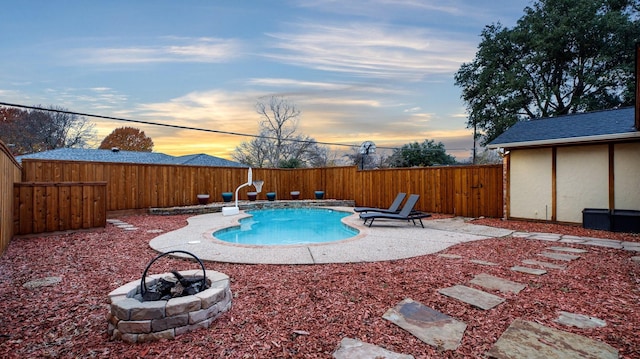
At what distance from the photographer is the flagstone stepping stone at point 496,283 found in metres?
3.19

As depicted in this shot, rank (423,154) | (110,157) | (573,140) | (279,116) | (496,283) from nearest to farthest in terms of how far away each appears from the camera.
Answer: (496,283) < (573,140) < (110,157) < (423,154) < (279,116)

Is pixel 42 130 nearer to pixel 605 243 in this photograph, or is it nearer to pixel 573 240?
pixel 573 240

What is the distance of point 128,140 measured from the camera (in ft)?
89.4

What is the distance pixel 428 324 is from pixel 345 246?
2.89 m

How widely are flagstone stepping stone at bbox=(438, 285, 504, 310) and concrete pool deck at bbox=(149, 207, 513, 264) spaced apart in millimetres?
1296

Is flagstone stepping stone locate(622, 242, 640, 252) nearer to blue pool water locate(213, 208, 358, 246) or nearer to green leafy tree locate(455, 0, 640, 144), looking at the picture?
blue pool water locate(213, 208, 358, 246)

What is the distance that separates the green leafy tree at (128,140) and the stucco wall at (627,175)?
31.3 meters

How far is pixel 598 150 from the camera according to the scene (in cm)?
710

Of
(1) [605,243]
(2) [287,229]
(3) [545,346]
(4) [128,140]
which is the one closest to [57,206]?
(2) [287,229]

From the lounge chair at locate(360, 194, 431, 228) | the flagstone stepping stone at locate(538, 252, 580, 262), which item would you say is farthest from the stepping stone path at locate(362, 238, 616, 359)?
the lounge chair at locate(360, 194, 431, 228)

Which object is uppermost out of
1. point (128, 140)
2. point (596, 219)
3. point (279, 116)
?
point (279, 116)

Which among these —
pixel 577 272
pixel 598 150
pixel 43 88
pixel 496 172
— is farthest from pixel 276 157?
pixel 577 272

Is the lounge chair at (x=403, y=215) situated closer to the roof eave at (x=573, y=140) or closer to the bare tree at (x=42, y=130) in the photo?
the roof eave at (x=573, y=140)

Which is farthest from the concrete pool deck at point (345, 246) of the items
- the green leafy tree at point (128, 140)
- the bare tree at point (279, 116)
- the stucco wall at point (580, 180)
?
the green leafy tree at point (128, 140)
